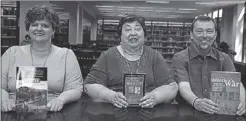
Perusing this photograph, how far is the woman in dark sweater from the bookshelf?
4.48 meters

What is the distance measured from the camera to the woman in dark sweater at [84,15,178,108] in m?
1.71

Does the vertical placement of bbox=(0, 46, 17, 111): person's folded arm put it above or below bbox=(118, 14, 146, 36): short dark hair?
below

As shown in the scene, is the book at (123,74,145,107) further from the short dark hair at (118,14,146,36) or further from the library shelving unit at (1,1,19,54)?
the library shelving unit at (1,1,19,54)

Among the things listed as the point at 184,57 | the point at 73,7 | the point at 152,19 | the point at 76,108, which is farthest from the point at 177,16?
the point at 76,108

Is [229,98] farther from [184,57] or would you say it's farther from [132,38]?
[132,38]

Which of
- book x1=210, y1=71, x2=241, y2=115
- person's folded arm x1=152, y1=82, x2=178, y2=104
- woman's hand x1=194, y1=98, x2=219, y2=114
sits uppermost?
book x1=210, y1=71, x2=241, y2=115

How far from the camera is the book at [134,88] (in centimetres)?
149

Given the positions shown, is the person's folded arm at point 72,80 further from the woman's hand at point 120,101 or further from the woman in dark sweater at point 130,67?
the woman's hand at point 120,101

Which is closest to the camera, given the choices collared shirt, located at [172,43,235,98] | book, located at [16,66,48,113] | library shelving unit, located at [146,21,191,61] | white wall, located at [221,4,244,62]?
book, located at [16,66,48,113]

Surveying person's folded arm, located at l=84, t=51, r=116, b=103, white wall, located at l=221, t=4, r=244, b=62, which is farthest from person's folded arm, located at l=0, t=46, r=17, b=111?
white wall, located at l=221, t=4, r=244, b=62

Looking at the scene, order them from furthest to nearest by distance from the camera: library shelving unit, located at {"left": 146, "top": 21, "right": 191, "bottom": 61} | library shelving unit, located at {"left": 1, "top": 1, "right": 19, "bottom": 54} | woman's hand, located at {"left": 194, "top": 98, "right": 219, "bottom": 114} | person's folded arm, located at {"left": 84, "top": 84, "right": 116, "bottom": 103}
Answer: library shelving unit, located at {"left": 146, "top": 21, "right": 191, "bottom": 61} → library shelving unit, located at {"left": 1, "top": 1, "right": 19, "bottom": 54} → person's folded arm, located at {"left": 84, "top": 84, "right": 116, "bottom": 103} → woman's hand, located at {"left": 194, "top": 98, "right": 219, "bottom": 114}

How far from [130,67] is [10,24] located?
4.79 m

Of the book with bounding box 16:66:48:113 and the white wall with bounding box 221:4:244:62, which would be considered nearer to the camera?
the book with bounding box 16:66:48:113

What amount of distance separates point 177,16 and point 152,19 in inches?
50.0
